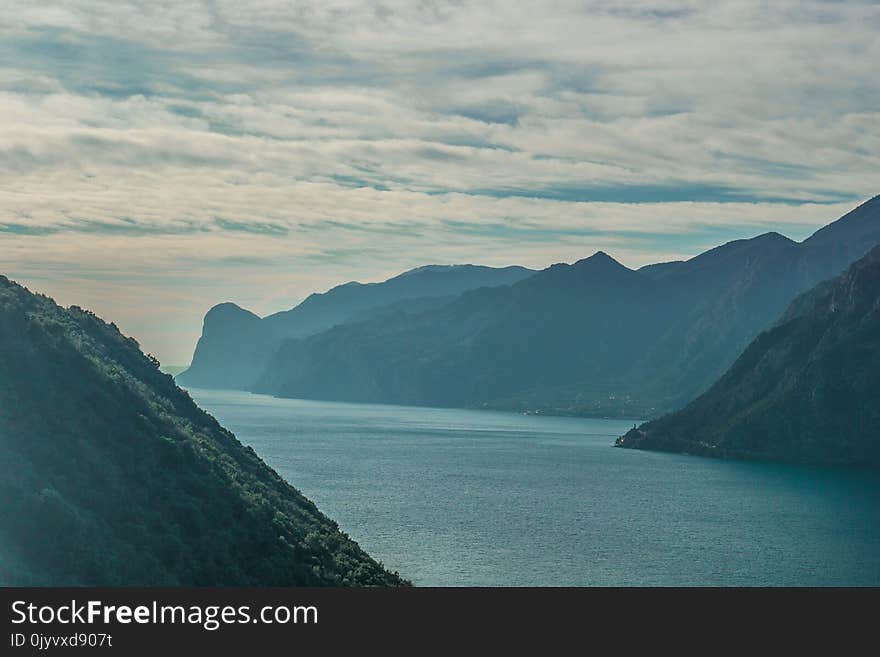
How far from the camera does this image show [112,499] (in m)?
81.4

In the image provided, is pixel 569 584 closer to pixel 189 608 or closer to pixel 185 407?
pixel 185 407

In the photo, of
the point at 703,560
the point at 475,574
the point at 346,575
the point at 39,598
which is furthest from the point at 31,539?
the point at 703,560

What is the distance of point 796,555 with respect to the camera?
15025 centimetres

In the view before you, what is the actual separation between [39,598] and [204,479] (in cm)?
4949

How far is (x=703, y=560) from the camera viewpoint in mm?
143000

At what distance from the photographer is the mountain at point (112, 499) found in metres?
71.6

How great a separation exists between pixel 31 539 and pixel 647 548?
4002 inches

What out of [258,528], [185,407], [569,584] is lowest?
[569,584]

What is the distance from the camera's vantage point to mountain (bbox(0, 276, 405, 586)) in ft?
235

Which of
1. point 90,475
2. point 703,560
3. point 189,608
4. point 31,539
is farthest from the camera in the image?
point 703,560

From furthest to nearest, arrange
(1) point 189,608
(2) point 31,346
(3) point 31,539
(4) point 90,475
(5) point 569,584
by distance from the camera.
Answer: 1. (5) point 569,584
2. (2) point 31,346
3. (4) point 90,475
4. (3) point 31,539
5. (1) point 189,608

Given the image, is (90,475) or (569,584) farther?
(569,584)

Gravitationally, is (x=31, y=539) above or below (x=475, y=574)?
above

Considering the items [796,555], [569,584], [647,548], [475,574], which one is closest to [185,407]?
[475,574]
